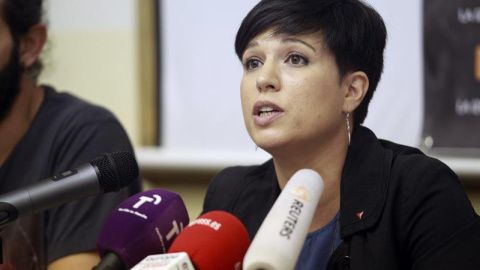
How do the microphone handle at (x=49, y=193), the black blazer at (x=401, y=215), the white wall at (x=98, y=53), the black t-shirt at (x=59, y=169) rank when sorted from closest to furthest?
1. the microphone handle at (x=49, y=193)
2. the black blazer at (x=401, y=215)
3. the black t-shirt at (x=59, y=169)
4. the white wall at (x=98, y=53)

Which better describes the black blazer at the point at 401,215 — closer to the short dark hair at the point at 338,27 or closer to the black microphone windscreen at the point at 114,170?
the short dark hair at the point at 338,27

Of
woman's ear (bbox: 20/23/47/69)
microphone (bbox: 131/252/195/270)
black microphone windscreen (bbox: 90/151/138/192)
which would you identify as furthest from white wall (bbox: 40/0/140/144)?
microphone (bbox: 131/252/195/270)

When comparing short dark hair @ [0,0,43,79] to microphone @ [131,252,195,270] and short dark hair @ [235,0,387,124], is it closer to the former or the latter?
short dark hair @ [235,0,387,124]

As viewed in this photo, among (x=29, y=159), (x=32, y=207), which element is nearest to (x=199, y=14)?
(x=29, y=159)

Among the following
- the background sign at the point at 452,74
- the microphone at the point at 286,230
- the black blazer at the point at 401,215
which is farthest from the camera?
the background sign at the point at 452,74

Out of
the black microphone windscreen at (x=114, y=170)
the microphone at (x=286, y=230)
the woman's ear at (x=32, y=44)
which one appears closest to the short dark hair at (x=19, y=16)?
the woman's ear at (x=32, y=44)

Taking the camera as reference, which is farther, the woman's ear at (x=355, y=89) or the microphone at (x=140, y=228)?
the woman's ear at (x=355, y=89)

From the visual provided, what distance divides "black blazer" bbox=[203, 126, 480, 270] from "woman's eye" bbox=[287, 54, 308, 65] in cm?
17

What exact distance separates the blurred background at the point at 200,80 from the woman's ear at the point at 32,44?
0.25 meters

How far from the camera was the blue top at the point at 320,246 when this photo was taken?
46.8 inches

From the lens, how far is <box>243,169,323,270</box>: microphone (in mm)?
731

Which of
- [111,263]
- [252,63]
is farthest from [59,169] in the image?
[111,263]

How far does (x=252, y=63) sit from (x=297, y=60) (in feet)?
0.27

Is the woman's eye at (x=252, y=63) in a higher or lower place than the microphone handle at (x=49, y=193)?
higher
